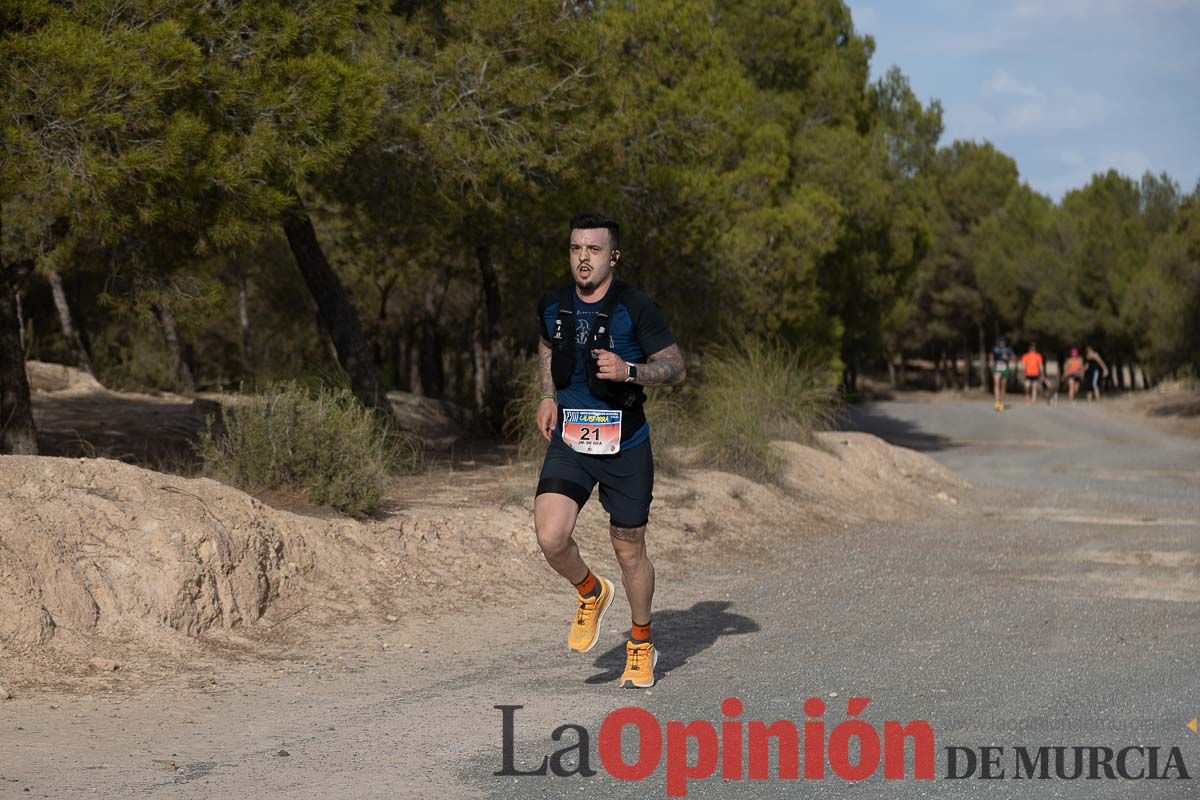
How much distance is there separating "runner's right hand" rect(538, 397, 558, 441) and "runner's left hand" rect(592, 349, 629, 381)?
477mm

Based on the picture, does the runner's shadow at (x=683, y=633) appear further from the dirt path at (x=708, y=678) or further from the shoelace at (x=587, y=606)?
the shoelace at (x=587, y=606)

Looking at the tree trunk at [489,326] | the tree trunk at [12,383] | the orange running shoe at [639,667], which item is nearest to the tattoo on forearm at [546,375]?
the orange running shoe at [639,667]

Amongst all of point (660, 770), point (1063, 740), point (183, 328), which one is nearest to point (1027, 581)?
point (1063, 740)

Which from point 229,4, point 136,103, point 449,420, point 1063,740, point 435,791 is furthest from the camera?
point 449,420

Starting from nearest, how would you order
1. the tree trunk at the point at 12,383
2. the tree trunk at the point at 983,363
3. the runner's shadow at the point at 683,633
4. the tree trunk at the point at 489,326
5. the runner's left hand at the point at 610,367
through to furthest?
the runner's left hand at the point at 610,367, the runner's shadow at the point at 683,633, the tree trunk at the point at 12,383, the tree trunk at the point at 489,326, the tree trunk at the point at 983,363

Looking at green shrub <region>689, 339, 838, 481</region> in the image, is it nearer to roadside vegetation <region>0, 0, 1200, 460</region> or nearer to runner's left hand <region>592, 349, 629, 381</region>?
roadside vegetation <region>0, 0, 1200, 460</region>

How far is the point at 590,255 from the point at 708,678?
212 cm

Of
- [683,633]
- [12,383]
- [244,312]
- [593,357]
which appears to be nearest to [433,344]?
[244,312]

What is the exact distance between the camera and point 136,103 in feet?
32.6

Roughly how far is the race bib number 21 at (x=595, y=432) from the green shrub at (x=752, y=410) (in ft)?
28.0

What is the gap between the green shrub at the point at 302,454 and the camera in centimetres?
1012

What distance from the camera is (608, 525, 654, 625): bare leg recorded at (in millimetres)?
6562

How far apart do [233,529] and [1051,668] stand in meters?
4.71

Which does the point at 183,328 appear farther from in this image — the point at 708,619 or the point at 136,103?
the point at 708,619
